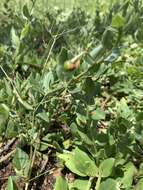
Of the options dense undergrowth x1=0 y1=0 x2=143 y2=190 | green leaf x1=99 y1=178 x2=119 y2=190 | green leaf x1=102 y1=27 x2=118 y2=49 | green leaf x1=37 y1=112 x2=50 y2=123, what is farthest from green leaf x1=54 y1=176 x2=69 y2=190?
green leaf x1=102 y1=27 x2=118 y2=49

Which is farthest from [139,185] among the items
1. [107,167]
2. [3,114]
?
[3,114]

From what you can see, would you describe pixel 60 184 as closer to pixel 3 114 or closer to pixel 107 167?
pixel 107 167

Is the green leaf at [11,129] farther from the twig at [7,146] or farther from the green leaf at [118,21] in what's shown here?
the green leaf at [118,21]

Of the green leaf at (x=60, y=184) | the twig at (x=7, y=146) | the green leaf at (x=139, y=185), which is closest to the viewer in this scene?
the green leaf at (x=60, y=184)

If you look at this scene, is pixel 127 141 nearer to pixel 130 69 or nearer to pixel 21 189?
pixel 130 69

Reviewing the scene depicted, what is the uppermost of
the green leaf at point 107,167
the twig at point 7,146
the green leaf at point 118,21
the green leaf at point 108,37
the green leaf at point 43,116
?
the green leaf at point 118,21

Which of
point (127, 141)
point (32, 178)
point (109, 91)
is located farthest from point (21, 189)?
point (109, 91)

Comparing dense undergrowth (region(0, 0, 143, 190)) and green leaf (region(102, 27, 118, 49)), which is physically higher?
green leaf (region(102, 27, 118, 49))

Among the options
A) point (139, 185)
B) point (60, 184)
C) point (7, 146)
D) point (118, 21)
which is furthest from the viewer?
point (7, 146)

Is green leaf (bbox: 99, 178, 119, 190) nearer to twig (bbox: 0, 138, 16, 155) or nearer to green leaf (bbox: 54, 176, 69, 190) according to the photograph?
green leaf (bbox: 54, 176, 69, 190)

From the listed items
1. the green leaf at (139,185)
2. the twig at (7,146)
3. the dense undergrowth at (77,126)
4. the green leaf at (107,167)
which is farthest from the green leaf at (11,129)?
the green leaf at (139,185)
